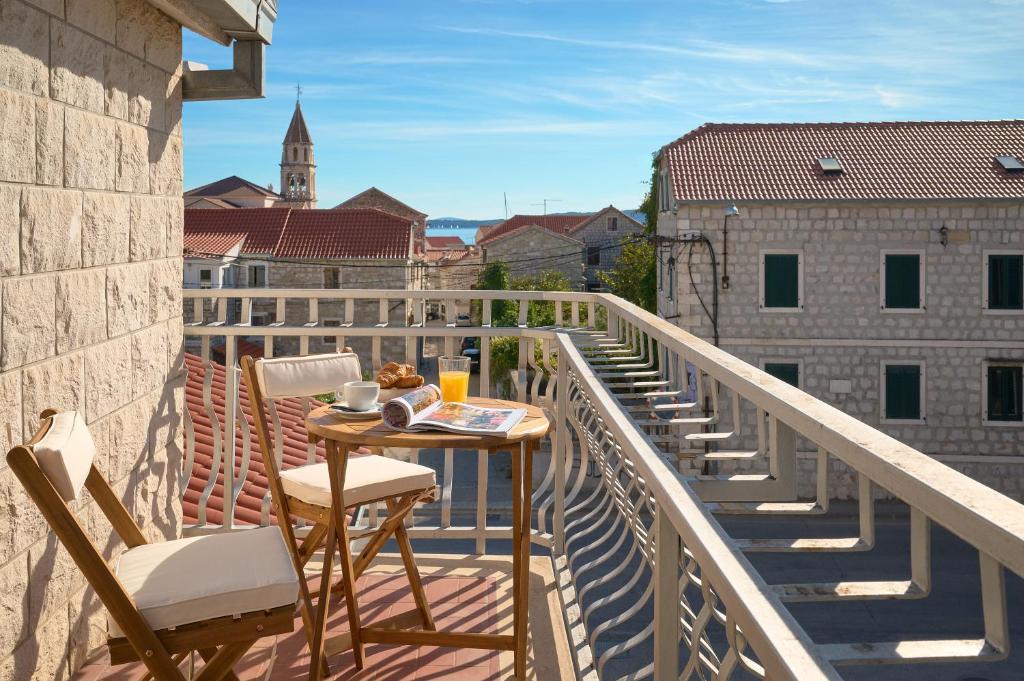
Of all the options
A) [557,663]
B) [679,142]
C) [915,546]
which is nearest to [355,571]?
[557,663]

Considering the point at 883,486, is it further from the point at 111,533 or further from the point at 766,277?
the point at 766,277

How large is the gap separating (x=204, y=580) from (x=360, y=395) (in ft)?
2.75

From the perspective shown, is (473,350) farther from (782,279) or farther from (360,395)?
(360,395)

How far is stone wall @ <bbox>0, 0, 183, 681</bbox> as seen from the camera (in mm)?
2242

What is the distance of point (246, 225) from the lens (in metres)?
34.4

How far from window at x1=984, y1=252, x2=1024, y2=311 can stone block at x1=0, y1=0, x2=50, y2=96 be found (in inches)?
701

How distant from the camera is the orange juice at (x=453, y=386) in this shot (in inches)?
117

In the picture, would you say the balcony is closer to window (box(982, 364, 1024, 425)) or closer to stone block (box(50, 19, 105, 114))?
stone block (box(50, 19, 105, 114))

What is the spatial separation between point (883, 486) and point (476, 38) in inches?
2940

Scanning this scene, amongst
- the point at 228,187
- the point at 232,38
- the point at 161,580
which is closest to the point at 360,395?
the point at 161,580

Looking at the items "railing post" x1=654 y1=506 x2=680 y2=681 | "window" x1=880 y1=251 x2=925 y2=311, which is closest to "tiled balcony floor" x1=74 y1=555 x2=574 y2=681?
"railing post" x1=654 y1=506 x2=680 y2=681

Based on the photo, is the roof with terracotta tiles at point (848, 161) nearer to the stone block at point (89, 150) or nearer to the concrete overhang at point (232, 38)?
the concrete overhang at point (232, 38)

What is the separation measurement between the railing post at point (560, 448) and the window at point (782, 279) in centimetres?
1464

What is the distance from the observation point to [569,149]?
87.2 m
